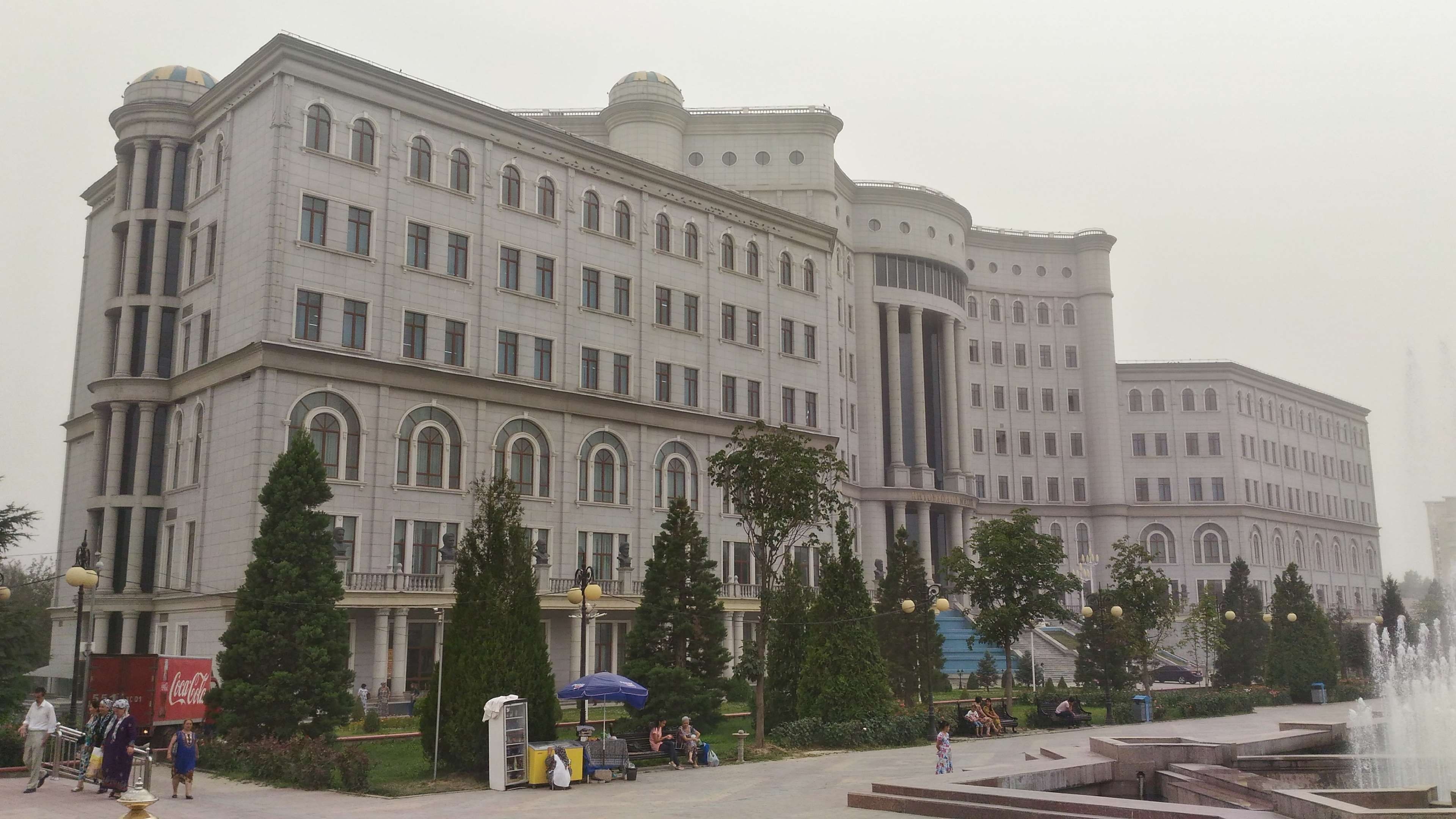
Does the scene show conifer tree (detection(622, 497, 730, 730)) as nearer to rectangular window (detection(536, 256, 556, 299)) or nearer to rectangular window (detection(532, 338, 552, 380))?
rectangular window (detection(532, 338, 552, 380))

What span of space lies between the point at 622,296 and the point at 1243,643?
34.9m

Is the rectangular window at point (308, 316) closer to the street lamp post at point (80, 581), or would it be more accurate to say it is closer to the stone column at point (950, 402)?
the street lamp post at point (80, 581)

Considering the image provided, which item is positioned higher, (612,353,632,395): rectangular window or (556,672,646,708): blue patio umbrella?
(612,353,632,395): rectangular window

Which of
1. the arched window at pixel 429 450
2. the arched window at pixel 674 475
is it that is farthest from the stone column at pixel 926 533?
the arched window at pixel 429 450

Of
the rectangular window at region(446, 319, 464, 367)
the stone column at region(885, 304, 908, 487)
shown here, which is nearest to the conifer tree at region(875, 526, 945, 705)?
the rectangular window at region(446, 319, 464, 367)

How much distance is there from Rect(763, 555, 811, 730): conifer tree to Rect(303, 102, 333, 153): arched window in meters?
24.2

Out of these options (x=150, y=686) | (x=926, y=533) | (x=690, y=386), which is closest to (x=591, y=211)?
(x=690, y=386)

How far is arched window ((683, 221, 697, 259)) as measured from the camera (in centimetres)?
5928

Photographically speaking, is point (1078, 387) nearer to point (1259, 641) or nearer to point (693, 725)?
point (1259, 641)

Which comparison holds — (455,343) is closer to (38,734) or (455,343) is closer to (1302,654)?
(38,734)

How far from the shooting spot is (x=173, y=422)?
4816 cm

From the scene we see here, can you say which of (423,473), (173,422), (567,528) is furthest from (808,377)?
(173,422)

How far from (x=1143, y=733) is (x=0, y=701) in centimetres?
3566

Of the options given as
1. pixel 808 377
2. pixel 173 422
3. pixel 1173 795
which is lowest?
A: pixel 1173 795
